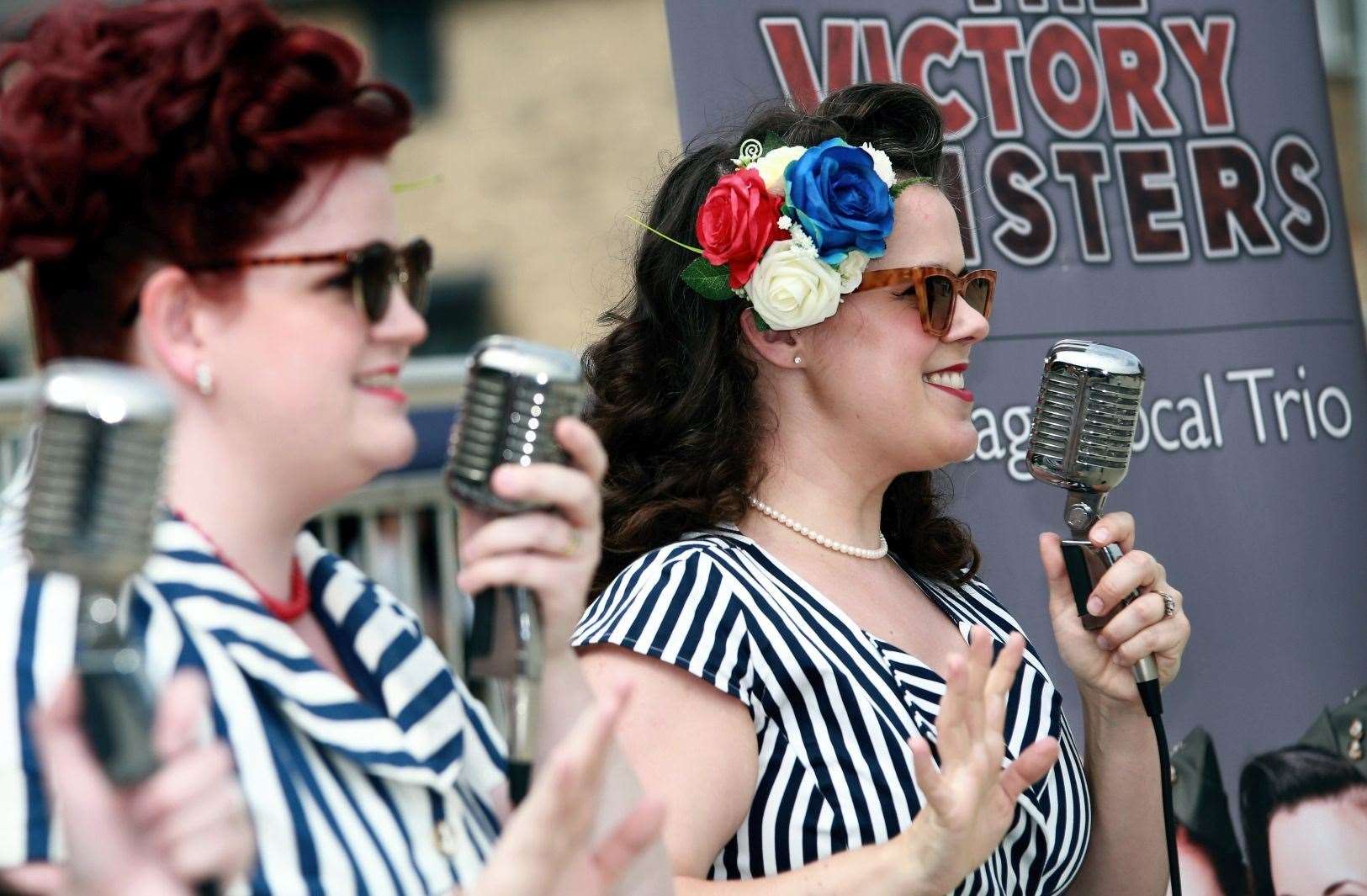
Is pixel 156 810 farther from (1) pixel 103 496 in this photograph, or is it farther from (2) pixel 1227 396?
(2) pixel 1227 396

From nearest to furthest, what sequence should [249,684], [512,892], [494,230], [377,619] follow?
1. [512,892]
2. [249,684]
3. [377,619]
4. [494,230]

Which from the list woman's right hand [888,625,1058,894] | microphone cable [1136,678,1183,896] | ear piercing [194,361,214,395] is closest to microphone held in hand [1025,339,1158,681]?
microphone cable [1136,678,1183,896]

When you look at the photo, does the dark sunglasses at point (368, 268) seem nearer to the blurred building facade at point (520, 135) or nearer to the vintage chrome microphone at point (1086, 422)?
the vintage chrome microphone at point (1086, 422)

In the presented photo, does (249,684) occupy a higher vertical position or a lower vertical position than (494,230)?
lower

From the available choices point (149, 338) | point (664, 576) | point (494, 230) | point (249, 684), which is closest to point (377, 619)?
point (249, 684)

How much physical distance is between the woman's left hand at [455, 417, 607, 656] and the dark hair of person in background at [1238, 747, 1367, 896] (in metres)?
2.07

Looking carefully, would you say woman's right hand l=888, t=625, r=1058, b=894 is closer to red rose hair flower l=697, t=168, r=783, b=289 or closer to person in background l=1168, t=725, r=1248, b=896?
red rose hair flower l=697, t=168, r=783, b=289

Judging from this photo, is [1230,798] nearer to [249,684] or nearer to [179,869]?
[249,684]

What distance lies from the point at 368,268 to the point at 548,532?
29cm

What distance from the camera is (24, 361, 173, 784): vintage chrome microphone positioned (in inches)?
41.4

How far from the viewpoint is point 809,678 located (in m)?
2.18

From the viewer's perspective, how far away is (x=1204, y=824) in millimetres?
3098

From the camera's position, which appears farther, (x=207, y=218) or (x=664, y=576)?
(x=664, y=576)

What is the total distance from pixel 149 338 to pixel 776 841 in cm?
108
